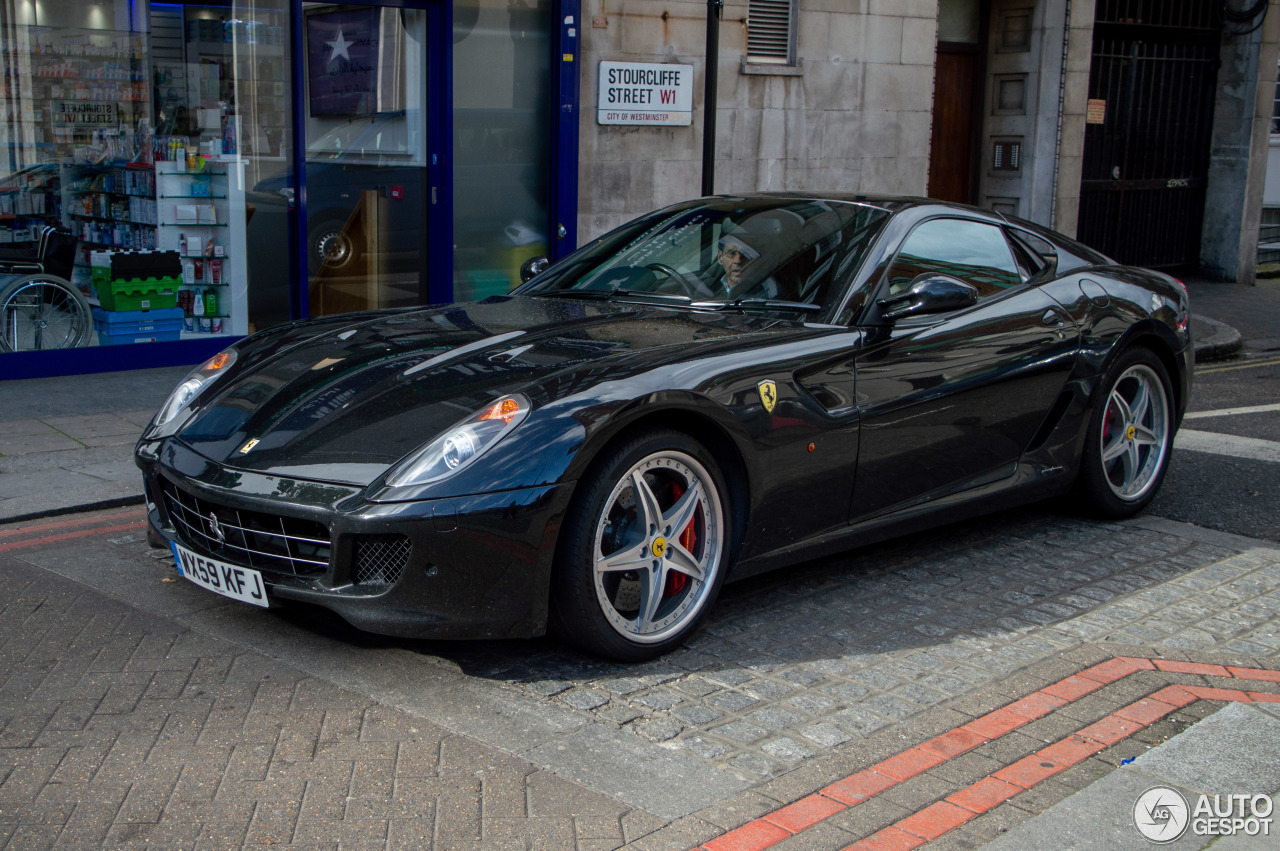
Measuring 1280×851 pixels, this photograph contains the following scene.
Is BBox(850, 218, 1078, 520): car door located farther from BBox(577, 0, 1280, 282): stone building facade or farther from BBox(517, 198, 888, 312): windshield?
BBox(577, 0, 1280, 282): stone building facade

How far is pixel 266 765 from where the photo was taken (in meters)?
3.34

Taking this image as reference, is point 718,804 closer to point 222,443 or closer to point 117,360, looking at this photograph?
point 222,443

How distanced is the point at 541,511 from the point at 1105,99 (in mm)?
14082

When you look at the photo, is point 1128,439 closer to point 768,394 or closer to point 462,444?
point 768,394

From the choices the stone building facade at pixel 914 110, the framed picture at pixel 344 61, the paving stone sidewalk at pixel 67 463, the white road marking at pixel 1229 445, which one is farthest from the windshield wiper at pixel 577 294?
the stone building facade at pixel 914 110

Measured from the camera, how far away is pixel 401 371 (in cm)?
425

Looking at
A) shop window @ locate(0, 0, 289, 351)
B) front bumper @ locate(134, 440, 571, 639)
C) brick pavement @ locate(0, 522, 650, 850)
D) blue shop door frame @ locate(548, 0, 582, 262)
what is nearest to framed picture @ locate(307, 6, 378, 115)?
shop window @ locate(0, 0, 289, 351)

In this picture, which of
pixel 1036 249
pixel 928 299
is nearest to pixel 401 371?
pixel 928 299

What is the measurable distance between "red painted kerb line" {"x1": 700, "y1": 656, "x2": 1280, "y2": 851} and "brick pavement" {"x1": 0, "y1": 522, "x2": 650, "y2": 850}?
333 mm

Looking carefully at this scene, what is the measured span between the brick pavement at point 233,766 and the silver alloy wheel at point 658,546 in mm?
753

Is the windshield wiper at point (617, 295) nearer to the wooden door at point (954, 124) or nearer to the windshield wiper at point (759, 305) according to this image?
the windshield wiper at point (759, 305)

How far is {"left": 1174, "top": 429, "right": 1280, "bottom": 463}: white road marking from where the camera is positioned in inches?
287

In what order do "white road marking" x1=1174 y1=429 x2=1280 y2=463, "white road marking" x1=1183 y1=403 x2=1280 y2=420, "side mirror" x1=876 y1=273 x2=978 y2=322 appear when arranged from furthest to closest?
"white road marking" x1=1183 y1=403 x2=1280 y2=420 → "white road marking" x1=1174 y1=429 x2=1280 y2=463 → "side mirror" x1=876 y1=273 x2=978 y2=322

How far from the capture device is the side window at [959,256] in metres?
5.04
